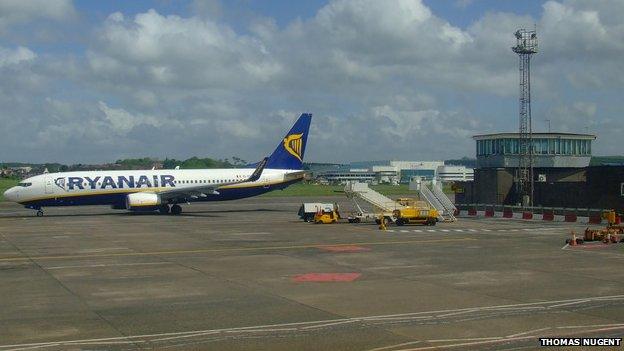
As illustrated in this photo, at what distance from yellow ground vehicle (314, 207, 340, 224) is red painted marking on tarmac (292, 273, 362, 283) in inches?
1092

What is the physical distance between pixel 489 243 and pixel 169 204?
129 feet

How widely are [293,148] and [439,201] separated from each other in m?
21.0

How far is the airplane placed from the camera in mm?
62625

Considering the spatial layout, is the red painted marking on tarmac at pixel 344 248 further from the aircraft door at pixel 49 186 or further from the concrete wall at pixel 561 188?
the aircraft door at pixel 49 186

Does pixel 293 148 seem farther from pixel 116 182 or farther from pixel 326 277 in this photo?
pixel 326 277

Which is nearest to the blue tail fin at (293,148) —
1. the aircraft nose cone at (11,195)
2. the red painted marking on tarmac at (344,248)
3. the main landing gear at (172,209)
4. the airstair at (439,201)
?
the main landing gear at (172,209)

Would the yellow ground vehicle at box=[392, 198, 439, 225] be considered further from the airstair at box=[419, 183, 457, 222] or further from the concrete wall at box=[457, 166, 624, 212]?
the concrete wall at box=[457, 166, 624, 212]

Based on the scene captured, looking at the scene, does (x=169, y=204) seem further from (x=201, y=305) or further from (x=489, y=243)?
(x=201, y=305)

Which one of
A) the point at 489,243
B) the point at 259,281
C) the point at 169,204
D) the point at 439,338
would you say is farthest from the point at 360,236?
the point at 169,204

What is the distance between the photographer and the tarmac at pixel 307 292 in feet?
49.6

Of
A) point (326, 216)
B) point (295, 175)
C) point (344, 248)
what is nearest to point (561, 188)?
point (295, 175)

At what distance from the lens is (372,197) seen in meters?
55.9

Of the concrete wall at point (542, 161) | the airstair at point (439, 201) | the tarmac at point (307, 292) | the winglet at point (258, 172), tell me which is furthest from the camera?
the concrete wall at point (542, 161)

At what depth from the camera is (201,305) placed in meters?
19.1
